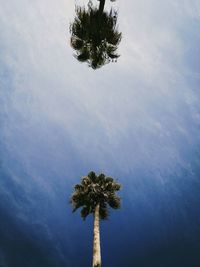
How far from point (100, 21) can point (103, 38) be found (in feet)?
3.12

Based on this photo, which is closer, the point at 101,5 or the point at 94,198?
the point at 101,5

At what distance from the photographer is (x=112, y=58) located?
466 inches

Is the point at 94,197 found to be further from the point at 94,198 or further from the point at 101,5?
the point at 101,5

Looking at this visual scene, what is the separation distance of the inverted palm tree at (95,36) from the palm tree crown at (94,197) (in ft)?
59.4

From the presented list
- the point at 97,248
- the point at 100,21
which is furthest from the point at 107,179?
the point at 100,21

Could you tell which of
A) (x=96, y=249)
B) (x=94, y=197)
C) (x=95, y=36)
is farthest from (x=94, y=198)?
(x=95, y=36)

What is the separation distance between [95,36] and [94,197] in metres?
19.5

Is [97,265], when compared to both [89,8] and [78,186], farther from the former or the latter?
[89,8]

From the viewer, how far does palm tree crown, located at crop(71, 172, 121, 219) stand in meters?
28.0

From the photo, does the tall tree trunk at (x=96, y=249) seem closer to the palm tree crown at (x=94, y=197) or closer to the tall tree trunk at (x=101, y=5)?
the palm tree crown at (x=94, y=197)

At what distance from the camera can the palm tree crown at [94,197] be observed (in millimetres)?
27969

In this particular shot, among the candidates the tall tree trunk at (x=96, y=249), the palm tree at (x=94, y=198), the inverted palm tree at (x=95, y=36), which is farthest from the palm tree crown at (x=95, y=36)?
the palm tree at (x=94, y=198)

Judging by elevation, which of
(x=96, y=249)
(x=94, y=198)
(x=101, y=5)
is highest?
(x=94, y=198)

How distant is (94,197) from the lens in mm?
28047
